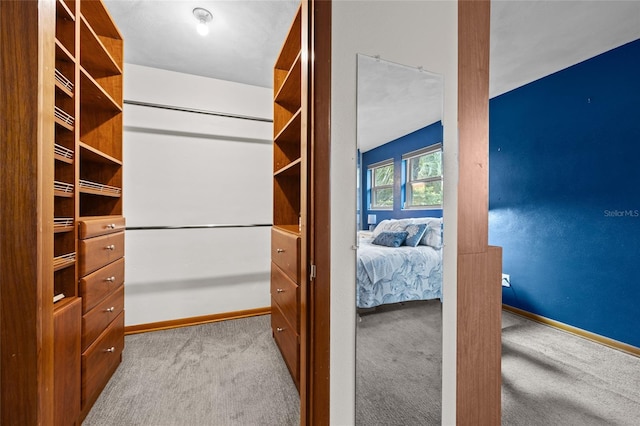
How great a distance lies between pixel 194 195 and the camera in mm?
2656

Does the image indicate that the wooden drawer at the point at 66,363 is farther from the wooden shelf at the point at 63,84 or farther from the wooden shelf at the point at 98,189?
the wooden shelf at the point at 63,84

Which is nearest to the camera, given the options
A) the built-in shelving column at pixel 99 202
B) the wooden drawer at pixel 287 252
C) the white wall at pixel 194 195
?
the built-in shelving column at pixel 99 202

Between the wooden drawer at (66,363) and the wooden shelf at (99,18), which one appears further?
the wooden shelf at (99,18)

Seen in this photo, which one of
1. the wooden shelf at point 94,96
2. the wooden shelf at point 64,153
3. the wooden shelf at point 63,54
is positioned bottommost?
the wooden shelf at point 64,153

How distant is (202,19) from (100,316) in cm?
203

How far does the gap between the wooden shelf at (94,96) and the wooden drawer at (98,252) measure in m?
0.88

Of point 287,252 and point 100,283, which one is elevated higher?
point 287,252

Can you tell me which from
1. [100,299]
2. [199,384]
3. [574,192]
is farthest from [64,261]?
[574,192]

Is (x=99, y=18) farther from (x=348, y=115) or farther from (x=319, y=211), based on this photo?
(x=319, y=211)

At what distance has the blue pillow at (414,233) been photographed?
1.20 metres

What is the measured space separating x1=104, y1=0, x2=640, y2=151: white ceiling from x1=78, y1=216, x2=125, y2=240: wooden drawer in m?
1.43

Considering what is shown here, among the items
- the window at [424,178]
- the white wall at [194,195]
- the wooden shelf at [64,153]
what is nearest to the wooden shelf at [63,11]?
the wooden shelf at [64,153]

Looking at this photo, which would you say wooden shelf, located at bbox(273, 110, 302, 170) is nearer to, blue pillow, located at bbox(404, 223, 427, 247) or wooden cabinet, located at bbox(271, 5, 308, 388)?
wooden cabinet, located at bbox(271, 5, 308, 388)

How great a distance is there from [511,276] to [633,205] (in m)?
1.20
